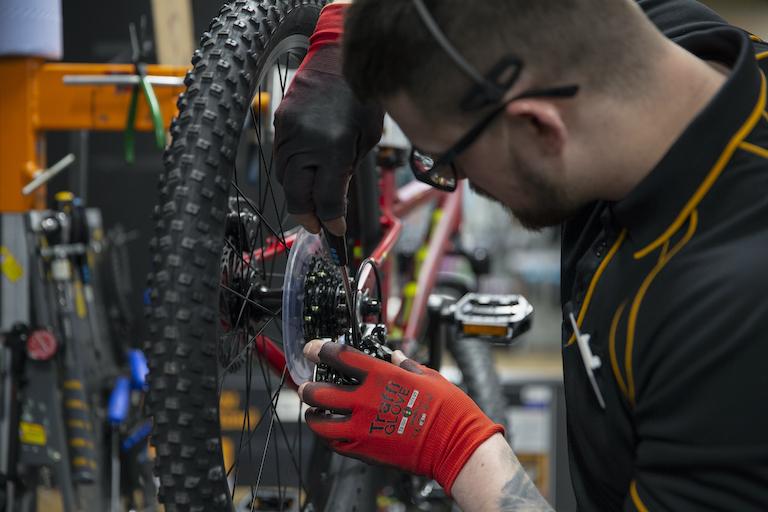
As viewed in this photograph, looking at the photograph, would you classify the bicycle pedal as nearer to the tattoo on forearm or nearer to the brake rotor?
the brake rotor

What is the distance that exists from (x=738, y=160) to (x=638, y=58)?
12 centimetres

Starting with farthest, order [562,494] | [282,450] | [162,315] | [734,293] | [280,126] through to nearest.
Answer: [562,494] < [282,450] < [280,126] < [162,315] < [734,293]

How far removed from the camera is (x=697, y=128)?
0.79 meters

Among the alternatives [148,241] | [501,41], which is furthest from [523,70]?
[148,241]

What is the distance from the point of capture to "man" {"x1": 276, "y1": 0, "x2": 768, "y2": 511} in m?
0.74

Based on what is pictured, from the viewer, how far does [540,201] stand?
0.83 meters

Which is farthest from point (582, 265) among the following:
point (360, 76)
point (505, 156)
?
point (360, 76)

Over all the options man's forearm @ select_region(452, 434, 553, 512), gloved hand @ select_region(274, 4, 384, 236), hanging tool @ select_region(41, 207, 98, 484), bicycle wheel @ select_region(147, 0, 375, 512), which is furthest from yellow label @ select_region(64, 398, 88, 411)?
man's forearm @ select_region(452, 434, 553, 512)

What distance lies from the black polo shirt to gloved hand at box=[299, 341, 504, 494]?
11 centimetres

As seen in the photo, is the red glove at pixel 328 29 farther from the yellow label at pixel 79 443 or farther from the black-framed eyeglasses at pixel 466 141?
the yellow label at pixel 79 443

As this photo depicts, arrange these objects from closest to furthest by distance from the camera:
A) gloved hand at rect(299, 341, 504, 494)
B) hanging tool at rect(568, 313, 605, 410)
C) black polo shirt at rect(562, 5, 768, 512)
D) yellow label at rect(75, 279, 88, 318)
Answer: black polo shirt at rect(562, 5, 768, 512) < hanging tool at rect(568, 313, 605, 410) < gloved hand at rect(299, 341, 504, 494) < yellow label at rect(75, 279, 88, 318)

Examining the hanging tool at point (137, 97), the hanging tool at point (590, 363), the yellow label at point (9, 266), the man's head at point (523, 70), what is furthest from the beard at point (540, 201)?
the yellow label at point (9, 266)

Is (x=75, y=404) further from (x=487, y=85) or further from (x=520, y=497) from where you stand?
(x=487, y=85)

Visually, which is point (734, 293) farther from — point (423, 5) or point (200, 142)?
point (200, 142)
